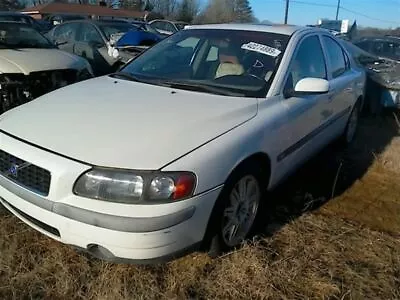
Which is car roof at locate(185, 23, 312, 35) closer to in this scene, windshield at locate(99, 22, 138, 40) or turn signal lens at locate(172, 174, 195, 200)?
turn signal lens at locate(172, 174, 195, 200)

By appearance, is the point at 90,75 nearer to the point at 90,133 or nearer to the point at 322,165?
the point at 322,165

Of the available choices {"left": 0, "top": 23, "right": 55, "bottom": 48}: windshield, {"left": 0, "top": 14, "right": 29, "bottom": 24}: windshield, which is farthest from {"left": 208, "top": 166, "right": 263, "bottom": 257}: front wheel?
{"left": 0, "top": 14, "right": 29, "bottom": 24}: windshield

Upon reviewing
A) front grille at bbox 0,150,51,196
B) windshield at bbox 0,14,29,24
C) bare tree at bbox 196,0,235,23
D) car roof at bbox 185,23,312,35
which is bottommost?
front grille at bbox 0,150,51,196

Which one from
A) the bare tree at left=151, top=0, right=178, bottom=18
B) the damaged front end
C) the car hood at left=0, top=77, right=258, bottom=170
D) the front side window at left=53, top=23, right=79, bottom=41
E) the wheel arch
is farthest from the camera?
the bare tree at left=151, top=0, right=178, bottom=18

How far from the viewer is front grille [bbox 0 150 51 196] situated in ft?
7.38

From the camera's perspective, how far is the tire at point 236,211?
2477 mm

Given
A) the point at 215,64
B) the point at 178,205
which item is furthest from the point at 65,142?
the point at 215,64

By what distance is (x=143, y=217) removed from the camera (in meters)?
2.12

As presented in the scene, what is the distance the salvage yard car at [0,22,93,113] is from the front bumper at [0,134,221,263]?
9.90 feet

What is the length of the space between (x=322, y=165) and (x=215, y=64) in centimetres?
202

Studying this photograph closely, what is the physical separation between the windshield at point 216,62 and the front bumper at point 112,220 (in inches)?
44.5

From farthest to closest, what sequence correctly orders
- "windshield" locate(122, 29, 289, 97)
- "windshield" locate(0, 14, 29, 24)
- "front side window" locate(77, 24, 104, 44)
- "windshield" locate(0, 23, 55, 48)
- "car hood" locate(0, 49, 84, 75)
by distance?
1. "front side window" locate(77, 24, 104, 44)
2. "windshield" locate(0, 14, 29, 24)
3. "windshield" locate(0, 23, 55, 48)
4. "car hood" locate(0, 49, 84, 75)
5. "windshield" locate(122, 29, 289, 97)

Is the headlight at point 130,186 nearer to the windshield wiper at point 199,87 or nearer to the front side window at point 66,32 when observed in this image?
the windshield wiper at point 199,87

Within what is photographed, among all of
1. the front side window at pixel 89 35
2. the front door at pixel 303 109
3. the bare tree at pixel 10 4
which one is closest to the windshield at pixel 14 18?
the front side window at pixel 89 35
